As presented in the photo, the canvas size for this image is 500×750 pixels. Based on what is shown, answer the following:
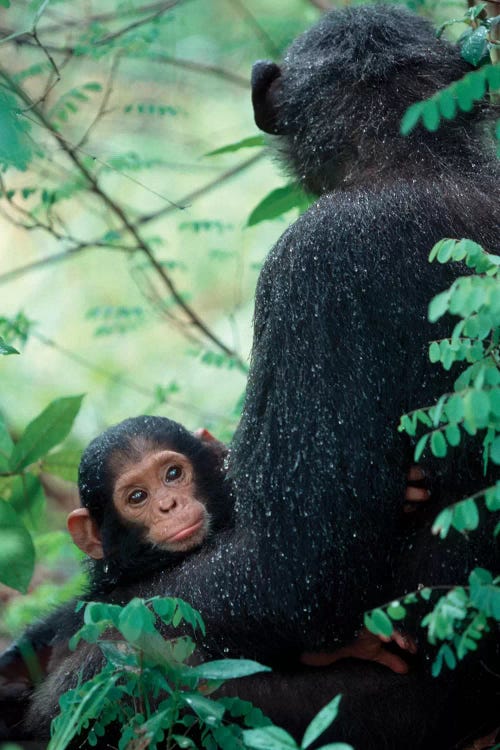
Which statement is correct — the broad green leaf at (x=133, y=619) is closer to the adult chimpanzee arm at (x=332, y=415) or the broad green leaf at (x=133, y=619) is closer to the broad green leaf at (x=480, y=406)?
the adult chimpanzee arm at (x=332, y=415)

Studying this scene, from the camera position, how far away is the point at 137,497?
4.56m

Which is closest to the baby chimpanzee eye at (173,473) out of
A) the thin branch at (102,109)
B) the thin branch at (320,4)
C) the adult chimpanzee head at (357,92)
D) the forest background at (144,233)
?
the adult chimpanzee head at (357,92)

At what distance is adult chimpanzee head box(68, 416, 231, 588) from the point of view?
14.2ft

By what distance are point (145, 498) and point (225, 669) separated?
1693mm

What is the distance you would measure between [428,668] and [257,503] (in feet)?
2.63

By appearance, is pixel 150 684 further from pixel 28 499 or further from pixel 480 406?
pixel 28 499

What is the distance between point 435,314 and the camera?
8.20 ft

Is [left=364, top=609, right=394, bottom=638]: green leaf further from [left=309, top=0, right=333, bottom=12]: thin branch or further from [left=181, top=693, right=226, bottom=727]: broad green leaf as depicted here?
[left=309, top=0, right=333, bottom=12]: thin branch

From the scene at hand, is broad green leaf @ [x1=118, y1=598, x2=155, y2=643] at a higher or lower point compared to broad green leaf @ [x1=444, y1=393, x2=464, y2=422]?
lower

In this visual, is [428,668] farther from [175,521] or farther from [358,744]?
[175,521]

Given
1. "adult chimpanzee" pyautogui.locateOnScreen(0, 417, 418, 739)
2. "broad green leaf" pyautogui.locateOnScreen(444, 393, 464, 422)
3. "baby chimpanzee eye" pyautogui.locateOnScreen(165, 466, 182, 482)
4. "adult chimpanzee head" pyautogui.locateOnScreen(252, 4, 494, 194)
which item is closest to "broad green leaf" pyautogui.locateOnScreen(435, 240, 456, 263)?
"broad green leaf" pyautogui.locateOnScreen(444, 393, 464, 422)

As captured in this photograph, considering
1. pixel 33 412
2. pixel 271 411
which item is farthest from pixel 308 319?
pixel 33 412

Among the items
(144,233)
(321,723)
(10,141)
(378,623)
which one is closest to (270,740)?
(321,723)

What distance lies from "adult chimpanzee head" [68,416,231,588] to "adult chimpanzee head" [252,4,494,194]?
127cm
